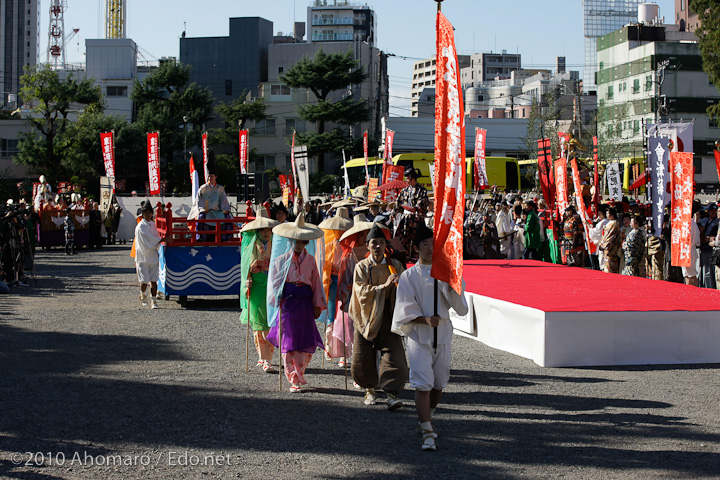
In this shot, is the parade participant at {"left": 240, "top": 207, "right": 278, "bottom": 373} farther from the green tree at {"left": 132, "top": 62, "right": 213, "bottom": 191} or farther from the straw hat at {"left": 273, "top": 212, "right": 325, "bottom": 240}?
the green tree at {"left": 132, "top": 62, "right": 213, "bottom": 191}

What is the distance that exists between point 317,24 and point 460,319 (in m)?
98.4

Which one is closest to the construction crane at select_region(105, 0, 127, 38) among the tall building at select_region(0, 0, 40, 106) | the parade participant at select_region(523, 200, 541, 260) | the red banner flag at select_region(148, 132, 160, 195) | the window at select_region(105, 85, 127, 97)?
the window at select_region(105, 85, 127, 97)

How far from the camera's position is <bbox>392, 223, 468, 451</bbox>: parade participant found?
5.79 metres

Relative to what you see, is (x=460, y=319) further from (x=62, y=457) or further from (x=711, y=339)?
(x=62, y=457)

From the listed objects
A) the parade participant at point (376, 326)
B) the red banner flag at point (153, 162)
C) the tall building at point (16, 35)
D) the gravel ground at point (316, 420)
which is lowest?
the gravel ground at point (316, 420)

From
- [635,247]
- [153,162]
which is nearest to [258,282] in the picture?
[635,247]

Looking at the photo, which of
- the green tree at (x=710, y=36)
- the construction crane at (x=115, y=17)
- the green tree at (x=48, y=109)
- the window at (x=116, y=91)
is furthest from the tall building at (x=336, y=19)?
the green tree at (x=710, y=36)

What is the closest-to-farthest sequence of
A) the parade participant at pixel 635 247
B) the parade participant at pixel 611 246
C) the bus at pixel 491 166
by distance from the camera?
the parade participant at pixel 635 247 < the parade participant at pixel 611 246 < the bus at pixel 491 166

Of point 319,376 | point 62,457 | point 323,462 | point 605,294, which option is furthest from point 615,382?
point 62,457

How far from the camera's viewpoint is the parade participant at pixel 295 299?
24.5ft

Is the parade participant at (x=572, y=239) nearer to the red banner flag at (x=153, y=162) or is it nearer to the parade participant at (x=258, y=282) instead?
the parade participant at (x=258, y=282)

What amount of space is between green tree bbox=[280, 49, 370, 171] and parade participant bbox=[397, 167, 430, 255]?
36.0 meters

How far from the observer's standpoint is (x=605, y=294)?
10.0m

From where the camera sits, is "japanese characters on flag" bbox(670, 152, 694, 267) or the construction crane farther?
the construction crane
